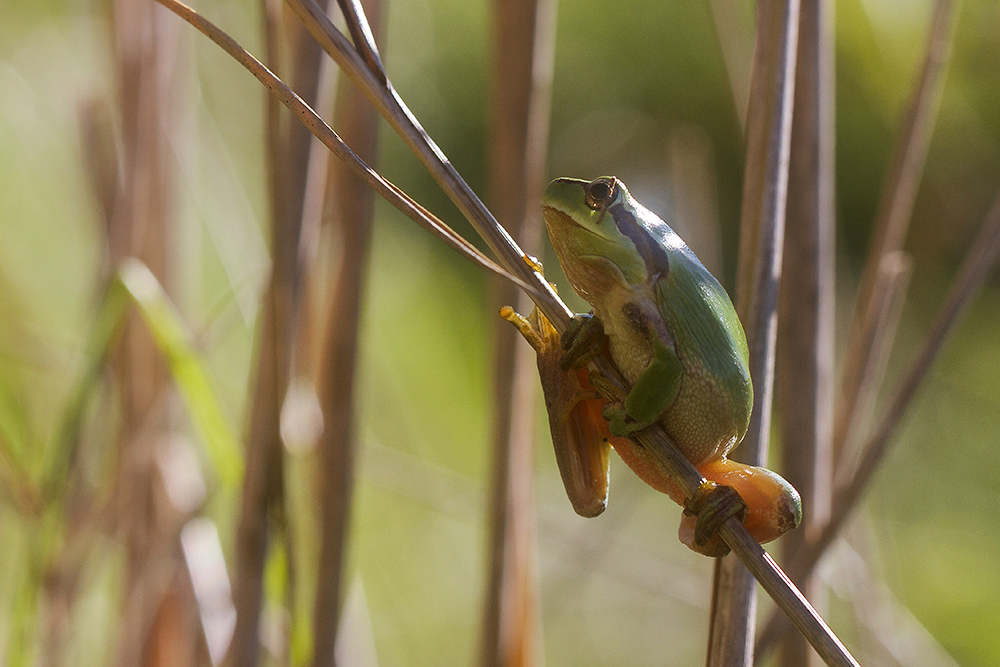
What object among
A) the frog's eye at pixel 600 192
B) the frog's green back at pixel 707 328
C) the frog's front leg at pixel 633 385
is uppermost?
the frog's eye at pixel 600 192

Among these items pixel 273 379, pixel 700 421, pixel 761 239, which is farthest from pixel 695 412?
pixel 273 379

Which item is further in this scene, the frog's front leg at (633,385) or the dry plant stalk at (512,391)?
the dry plant stalk at (512,391)

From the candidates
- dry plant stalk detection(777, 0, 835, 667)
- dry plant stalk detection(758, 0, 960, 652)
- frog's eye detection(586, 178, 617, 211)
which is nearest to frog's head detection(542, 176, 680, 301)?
frog's eye detection(586, 178, 617, 211)

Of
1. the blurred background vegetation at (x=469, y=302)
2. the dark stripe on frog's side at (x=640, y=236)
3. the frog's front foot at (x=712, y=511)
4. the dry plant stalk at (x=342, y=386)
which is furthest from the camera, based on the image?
the blurred background vegetation at (x=469, y=302)

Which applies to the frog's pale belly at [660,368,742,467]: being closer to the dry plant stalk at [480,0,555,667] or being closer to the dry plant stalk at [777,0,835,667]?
the dry plant stalk at [777,0,835,667]

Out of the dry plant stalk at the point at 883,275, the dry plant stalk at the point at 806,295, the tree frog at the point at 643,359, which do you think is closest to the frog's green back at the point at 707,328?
the tree frog at the point at 643,359

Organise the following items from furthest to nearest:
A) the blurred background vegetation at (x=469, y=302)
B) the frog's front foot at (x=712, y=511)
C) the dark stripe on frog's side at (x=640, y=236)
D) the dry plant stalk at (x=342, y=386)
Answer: the blurred background vegetation at (x=469, y=302)
the dry plant stalk at (x=342, y=386)
the dark stripe on frog's side at (x=640, y=236)
the frog's front foot at (x=712, y=511)

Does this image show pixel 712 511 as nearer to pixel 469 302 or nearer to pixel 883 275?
pixel 883 275

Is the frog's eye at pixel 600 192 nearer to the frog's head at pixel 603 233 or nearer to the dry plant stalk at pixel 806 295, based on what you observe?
the frog's head at pixel 603 233
